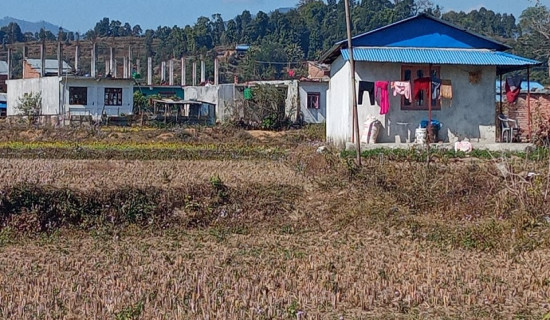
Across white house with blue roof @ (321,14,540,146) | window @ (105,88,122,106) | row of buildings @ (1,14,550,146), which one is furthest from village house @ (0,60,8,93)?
white house with blue roof @ (321,14,540,146)

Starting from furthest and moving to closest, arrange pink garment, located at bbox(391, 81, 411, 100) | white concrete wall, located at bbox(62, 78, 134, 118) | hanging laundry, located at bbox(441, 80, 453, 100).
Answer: white concrete wall, located at bbox(62, 78, 134, 118), hanging laundry, located at bbox(441, 80, 453, 100), pink garment, located at bbox(391, 81, 411, 100)

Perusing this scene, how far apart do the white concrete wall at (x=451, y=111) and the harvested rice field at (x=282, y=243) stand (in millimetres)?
5270

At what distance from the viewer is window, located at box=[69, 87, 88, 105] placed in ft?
141

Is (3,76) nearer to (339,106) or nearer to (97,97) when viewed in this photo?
(97,97)

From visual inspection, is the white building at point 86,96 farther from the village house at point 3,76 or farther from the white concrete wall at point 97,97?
the village house at point 3,76

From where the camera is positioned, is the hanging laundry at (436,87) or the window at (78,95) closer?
the hanging laundry at (436,87)

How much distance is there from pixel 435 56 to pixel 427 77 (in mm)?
702

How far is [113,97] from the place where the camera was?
44156 millimetres

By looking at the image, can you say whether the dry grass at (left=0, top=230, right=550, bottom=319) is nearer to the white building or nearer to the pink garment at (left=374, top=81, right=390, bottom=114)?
the pink garment at (left=374, top=81, right=390, bottom=114)

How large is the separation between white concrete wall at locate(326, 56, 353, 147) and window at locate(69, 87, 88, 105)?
19.6 metres

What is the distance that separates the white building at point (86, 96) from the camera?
42.8 metres

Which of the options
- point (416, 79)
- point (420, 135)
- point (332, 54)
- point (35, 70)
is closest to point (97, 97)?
point (35, 70)

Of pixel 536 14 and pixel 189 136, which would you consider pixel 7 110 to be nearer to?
pixel 189 136

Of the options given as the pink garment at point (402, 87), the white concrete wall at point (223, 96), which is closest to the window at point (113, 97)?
the white concrete wall at point (223, 96)
